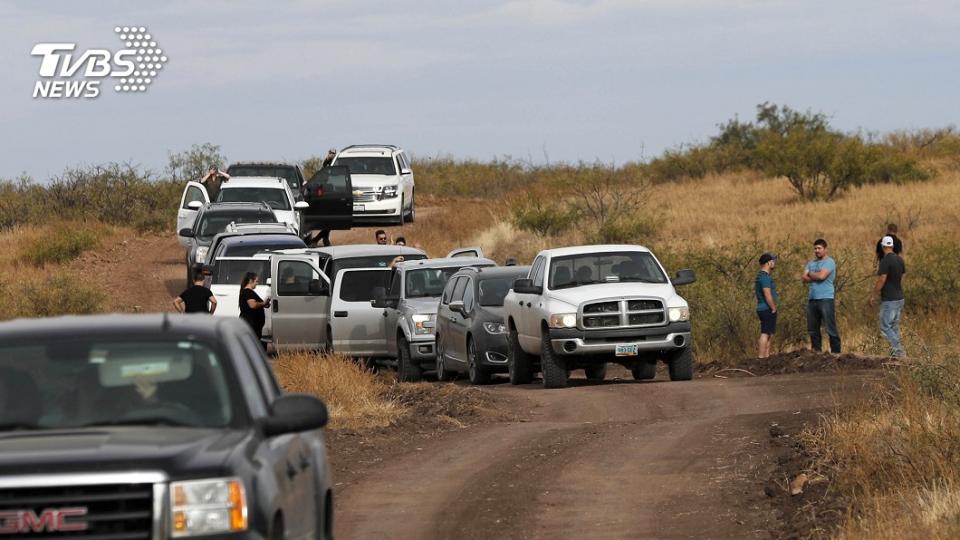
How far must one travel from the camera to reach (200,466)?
5.93 m

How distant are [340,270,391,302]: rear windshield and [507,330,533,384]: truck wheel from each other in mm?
3267

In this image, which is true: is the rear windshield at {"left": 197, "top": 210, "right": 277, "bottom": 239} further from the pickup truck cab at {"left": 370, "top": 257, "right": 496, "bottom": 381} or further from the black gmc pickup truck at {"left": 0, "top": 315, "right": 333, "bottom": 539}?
the black gmc pickup truck at {"left": 0, "top": 315, "right": 333, "bottom": 539}

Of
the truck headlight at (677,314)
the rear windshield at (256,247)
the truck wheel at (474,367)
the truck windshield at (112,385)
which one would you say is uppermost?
the truck windshield at (112,385)

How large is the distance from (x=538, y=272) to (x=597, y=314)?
141cm

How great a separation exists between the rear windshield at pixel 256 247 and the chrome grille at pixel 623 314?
8.95 meters

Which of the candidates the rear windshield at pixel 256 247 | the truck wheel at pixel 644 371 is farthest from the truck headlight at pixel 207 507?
the rear windshield at pixel 256 247

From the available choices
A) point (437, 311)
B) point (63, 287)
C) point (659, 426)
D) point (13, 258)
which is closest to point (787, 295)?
point (437, 311)

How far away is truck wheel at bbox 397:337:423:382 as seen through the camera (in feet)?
78.3

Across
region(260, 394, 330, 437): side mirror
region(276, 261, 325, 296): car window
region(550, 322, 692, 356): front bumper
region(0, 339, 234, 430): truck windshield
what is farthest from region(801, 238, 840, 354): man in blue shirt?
region(0, 339, 234, 430): truck windshield

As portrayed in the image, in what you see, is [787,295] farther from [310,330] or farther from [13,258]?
[13,258]

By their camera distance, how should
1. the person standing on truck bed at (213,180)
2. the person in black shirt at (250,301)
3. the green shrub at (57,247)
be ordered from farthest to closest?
the green shrub at (57,247) < the person standing on truck bed at (213,180) < the person in black shirt at (250,301)

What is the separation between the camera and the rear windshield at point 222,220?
31.9 meters

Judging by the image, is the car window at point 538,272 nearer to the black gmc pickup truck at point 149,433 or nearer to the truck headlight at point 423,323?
the truck headlight at point 423,323

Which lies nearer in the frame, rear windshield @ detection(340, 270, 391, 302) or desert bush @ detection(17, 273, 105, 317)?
rear windshield @ detection(340, 270, 391, 302)
